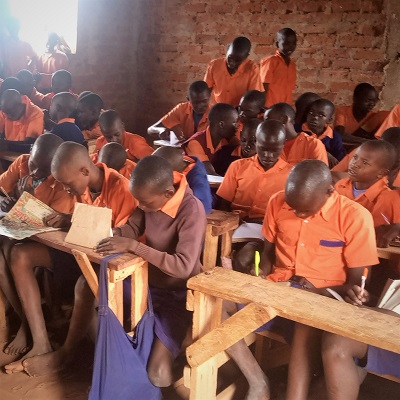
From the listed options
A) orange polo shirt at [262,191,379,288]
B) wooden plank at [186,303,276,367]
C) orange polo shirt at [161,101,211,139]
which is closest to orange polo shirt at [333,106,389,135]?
orange polo shirt at [161,101,211,139]

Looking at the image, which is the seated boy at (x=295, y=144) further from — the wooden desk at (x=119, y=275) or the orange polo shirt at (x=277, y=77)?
the orange polo shirt at (x=277, y=77)

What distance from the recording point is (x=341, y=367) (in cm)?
205

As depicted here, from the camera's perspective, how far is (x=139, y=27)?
837 centimetres

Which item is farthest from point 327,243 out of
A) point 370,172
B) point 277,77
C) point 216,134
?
point 277,77

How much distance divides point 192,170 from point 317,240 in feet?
3.30

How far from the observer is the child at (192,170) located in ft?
10.0

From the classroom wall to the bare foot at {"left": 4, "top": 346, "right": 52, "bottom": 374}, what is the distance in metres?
5.14

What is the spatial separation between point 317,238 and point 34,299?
59.9 inches

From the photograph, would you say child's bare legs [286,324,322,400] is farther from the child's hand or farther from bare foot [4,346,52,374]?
bare foot [4,346,52,374]

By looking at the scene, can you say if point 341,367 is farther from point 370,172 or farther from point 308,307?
point 370,172

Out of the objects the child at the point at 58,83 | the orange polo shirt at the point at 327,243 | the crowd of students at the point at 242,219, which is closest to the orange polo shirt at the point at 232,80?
the crowd of students at the point at 242,219

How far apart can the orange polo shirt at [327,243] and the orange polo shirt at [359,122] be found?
3.18 meters

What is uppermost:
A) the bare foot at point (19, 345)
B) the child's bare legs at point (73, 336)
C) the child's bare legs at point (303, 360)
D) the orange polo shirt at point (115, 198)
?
the orange polo shirt at point (115, 198)

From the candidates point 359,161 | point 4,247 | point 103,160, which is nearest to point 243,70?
point 103,160
